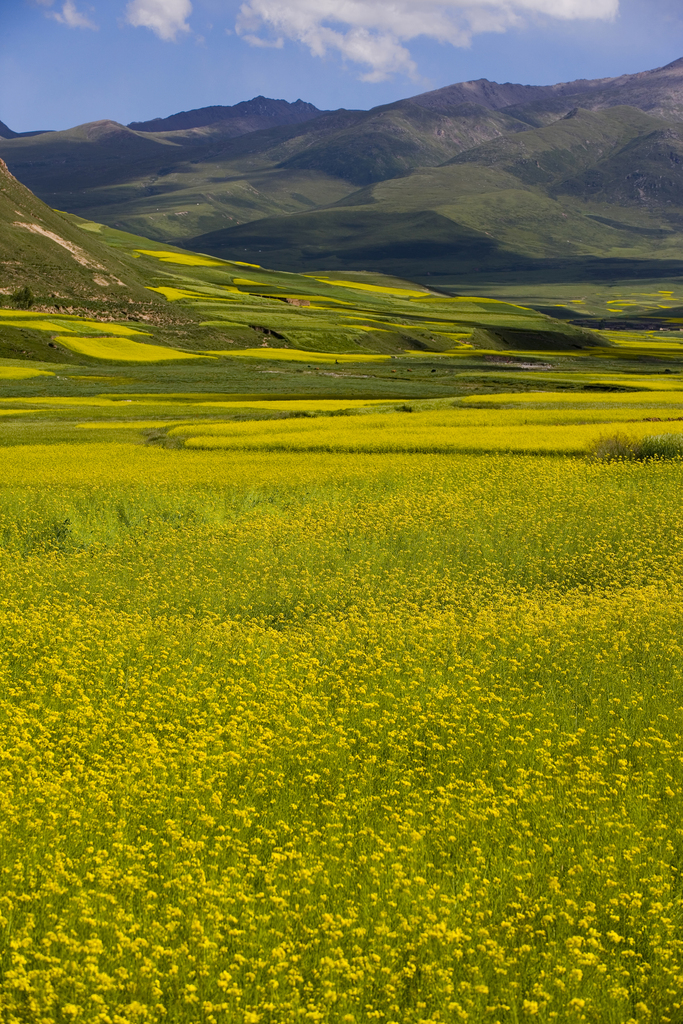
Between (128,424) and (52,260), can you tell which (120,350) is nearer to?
(52,260)

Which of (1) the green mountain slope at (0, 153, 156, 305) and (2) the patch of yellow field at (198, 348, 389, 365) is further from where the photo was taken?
(1) the green mountain slope at (0, 153, 156, 305)

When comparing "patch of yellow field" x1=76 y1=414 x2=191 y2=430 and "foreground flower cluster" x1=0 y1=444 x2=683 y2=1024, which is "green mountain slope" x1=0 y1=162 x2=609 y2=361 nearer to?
"patch of yellow field" x1=76 y1=414 x2=191 y2=430

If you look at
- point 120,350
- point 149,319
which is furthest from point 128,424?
point 149,319

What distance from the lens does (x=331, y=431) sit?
142 feet

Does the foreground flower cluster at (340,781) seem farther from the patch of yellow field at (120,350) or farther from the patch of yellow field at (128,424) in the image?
the patch of yellow field at (120,350)

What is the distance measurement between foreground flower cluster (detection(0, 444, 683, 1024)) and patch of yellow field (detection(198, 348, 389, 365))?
84933 mm

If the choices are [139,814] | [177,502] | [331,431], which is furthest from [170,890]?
[331,431]

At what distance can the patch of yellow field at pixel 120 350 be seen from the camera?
95625 millimetres

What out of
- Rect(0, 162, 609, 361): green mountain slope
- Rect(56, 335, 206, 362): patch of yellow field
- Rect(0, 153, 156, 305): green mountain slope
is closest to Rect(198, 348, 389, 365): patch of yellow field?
Rect(0, 162, 609, 361): green mountain slope

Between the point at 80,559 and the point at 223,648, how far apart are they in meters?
7.30

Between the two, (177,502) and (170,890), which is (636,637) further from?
(177,502)

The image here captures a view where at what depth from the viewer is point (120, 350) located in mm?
99750

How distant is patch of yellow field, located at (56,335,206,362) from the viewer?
314 feet

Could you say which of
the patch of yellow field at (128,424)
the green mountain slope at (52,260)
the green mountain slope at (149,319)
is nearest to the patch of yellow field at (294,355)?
the green mountain slope at (149,319)
